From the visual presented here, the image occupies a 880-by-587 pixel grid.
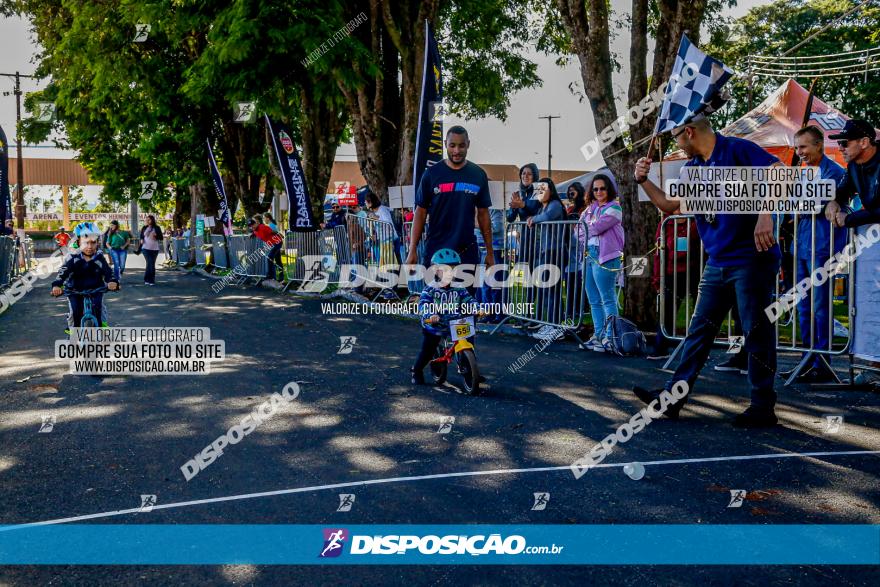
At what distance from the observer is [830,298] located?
7.73 metres

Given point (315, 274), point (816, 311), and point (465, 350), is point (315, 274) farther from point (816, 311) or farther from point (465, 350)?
point (816, 311)

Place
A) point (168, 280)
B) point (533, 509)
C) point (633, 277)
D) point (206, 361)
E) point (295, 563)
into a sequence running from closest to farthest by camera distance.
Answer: point (295, 563) < point (533, 509) < point (206, 361) < point (633, 277) < point (168, 280)

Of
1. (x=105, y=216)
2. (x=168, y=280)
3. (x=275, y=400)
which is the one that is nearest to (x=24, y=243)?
(x=168, y=280)

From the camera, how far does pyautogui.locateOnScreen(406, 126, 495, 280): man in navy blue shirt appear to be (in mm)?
7754

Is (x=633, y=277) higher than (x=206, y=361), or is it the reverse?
(x=633, y=277)

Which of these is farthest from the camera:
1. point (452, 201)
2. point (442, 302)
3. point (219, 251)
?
point (219, 251)

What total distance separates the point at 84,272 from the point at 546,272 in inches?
211

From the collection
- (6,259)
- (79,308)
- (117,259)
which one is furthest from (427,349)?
(117,259)

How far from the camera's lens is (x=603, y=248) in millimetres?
9891

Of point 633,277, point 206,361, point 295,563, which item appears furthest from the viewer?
point 633,277

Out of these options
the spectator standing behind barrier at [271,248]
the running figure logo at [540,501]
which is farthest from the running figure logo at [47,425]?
the spectator standing behind barrier at [271,248]

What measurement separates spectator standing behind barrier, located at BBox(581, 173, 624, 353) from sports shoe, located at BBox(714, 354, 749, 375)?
148 centimetres

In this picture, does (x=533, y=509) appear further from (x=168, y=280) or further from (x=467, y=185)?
(x=168, y=280)

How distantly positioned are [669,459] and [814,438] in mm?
1192
